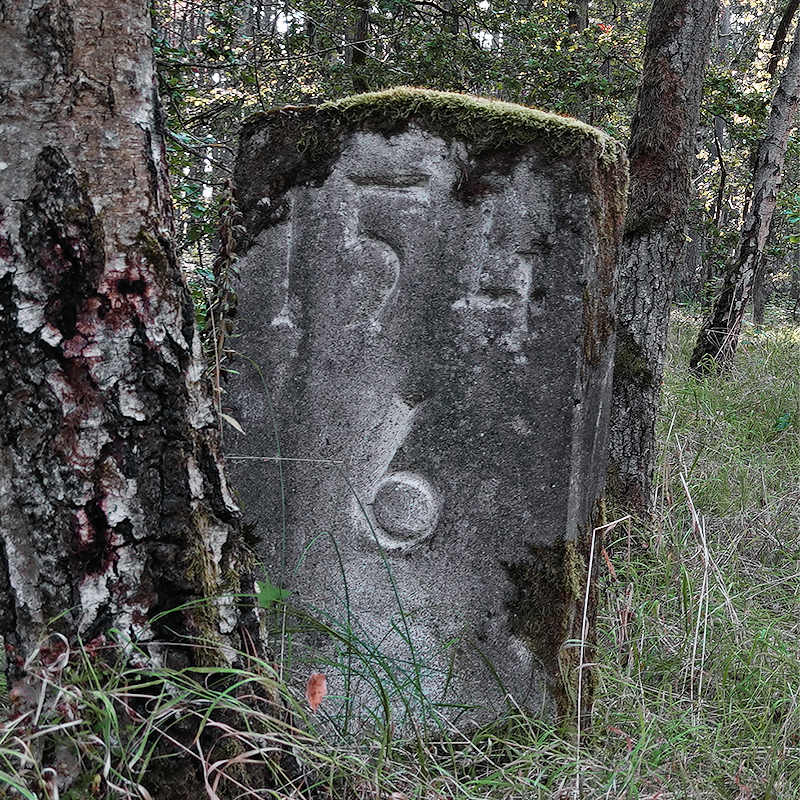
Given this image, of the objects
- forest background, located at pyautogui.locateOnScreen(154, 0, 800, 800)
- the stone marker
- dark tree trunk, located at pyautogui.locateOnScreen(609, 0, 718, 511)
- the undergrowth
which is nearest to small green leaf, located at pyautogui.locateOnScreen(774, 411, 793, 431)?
forest background, located at pyautogui.locateOnScreen(154, 0, 800, 800)

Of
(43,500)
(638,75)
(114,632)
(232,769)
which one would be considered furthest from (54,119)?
(638,75)

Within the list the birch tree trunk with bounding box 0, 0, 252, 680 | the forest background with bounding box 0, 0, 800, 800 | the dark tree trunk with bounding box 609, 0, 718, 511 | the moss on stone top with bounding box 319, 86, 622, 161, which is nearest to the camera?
the birch tree trunk with bounding box 0, 0, 252, 680

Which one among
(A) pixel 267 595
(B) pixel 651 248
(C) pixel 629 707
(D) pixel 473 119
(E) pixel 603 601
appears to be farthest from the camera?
(B) pixel 651 248

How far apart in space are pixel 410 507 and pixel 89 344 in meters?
1.21

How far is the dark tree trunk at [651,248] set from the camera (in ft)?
12.8

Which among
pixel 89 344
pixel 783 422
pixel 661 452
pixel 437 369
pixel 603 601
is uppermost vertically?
pixel 89 344

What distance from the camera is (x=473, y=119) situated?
7.79 ft

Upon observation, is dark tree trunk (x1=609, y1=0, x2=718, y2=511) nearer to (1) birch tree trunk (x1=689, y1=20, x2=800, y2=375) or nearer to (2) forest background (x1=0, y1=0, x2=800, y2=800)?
(2) forest background (x1=0, y1=0, x2=800, y2=800)

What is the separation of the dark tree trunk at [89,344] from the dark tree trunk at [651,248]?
9.05 ft

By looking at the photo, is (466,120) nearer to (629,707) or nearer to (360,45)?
(629,707)

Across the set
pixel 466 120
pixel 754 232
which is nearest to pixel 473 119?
pixel 466 120

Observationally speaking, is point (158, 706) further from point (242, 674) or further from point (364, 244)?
point (364, 244)

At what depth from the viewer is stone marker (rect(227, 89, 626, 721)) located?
7.70ft

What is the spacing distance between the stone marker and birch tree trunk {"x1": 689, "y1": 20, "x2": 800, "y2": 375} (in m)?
4.28
